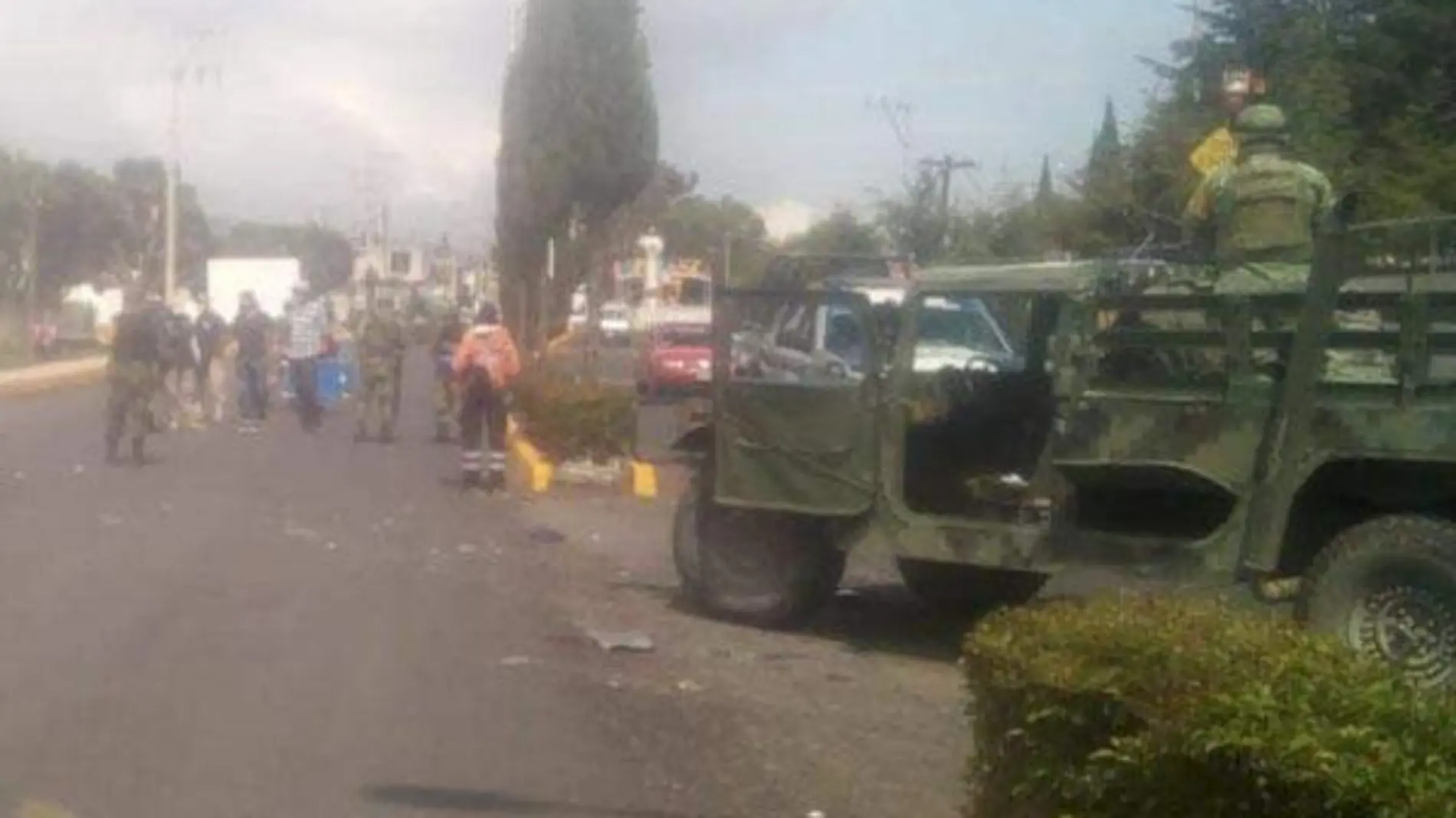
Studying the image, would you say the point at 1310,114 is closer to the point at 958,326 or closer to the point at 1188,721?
the point at 958,326

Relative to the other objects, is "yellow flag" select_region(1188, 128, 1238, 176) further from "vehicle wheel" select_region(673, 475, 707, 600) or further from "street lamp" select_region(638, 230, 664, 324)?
"street lamp" select_region(638, 230, 664, 324)

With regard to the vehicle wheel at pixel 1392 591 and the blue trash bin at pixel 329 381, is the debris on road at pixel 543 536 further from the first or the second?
the blue trash bin at pixel 329 381

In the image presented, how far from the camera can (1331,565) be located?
37.9ft

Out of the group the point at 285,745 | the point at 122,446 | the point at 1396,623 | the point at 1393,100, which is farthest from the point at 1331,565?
the point at 122,446

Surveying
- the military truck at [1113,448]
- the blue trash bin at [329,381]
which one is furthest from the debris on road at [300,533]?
the blue trash bin at [329,381]

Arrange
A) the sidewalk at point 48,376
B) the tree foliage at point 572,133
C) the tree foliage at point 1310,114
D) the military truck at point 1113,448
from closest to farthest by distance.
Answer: the military truck at point 1113,448, the tree foliage at point 1310,114, the tree foliage at point 572,133, the sidewalk at point 48,376

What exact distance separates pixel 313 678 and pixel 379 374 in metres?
19.7

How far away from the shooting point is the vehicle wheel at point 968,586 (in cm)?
1490

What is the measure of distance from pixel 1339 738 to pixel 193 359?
29767 millimetres

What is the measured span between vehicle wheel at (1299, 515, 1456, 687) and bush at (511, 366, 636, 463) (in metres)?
12.4

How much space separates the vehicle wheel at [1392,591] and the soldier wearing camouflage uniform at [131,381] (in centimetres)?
1718

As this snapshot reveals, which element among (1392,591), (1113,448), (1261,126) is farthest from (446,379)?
(1392,591)

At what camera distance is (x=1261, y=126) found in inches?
532

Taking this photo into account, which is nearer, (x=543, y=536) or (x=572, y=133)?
(x=543, y=536)
